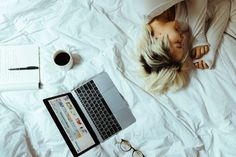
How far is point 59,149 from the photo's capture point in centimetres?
116

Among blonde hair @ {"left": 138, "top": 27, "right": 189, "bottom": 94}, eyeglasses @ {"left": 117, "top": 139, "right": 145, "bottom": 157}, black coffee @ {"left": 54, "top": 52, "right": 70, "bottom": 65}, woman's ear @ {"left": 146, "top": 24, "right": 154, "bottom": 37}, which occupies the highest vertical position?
black coffee @ {"left": 54, "top": 52, "right": 70, "bottom": 65}

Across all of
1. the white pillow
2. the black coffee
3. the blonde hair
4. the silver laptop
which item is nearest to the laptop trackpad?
the silver laptop

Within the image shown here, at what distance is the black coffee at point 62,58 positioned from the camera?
4.34 ft

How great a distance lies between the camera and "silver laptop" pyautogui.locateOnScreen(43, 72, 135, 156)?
1187mm

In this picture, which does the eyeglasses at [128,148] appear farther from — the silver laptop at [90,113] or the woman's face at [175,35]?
the woman's face at [175,35]

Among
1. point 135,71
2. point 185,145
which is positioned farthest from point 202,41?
point 185,145

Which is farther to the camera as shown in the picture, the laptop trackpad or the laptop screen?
the laptop trackpad

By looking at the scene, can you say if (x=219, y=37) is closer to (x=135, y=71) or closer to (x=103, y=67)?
(x=135, y=71)

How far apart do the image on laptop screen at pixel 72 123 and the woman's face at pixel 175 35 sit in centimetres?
45

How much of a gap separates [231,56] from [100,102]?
564 mm

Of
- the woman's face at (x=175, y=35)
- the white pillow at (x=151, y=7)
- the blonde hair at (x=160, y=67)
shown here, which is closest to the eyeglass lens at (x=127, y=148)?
the blonde hair at (x=160, y=67)

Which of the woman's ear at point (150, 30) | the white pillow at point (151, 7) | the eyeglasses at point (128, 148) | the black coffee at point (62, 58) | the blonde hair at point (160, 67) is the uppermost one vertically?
the black coffee at point (62, 58)

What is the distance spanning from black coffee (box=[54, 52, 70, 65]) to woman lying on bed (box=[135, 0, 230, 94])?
1.04ft

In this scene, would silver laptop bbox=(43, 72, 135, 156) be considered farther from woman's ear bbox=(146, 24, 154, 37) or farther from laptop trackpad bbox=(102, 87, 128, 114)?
woman's ear bbox=(146, 24, 154, 37)
